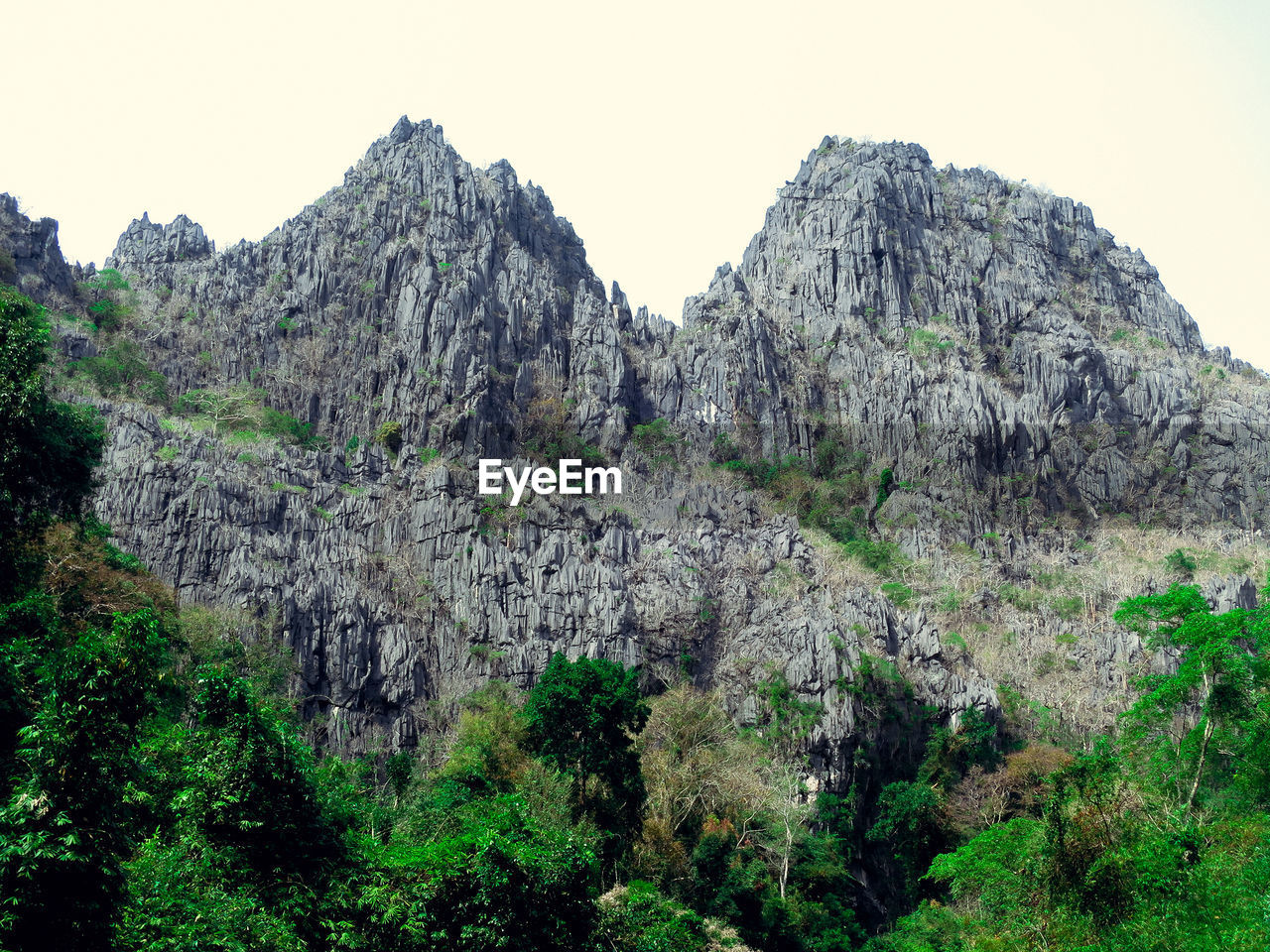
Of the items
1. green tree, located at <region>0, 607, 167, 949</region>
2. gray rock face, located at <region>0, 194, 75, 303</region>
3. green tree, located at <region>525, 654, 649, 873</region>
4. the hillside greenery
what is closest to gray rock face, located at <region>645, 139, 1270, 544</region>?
the hillside greenery

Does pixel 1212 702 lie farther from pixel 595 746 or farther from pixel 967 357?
pixel 967 357

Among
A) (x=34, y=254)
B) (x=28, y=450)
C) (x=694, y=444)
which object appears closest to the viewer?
(x=28, y=450)

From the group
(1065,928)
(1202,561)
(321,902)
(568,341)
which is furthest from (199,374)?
(1202,561)

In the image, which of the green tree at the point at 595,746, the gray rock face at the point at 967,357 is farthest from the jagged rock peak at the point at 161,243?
the green tree at the point at 595,746

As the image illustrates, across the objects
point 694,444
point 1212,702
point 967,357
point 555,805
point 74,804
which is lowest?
point 555,805

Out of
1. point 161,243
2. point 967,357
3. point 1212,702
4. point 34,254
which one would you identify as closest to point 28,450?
point 1212,702

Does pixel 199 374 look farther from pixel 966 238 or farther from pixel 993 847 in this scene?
pixel 966 238
